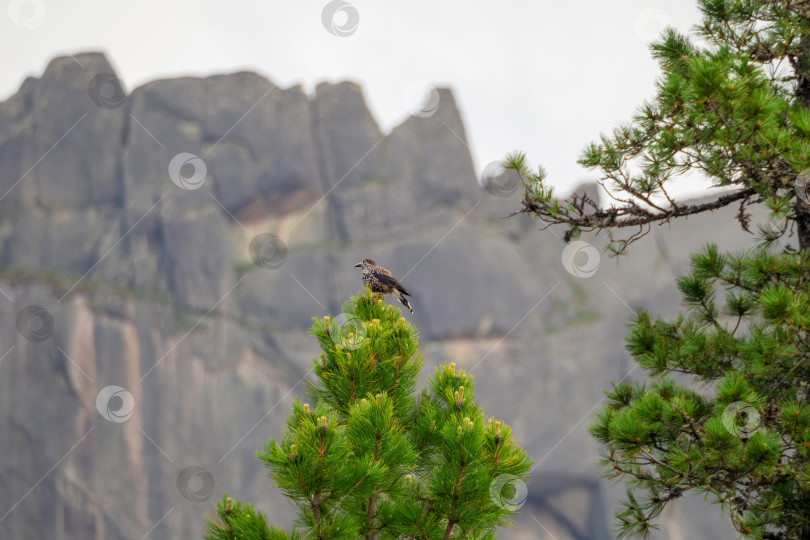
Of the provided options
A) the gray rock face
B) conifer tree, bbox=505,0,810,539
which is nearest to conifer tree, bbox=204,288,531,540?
conifer tree, bbox=505,0,810,539

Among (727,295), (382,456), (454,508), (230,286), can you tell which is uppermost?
(230,286)

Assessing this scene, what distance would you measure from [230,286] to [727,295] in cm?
4133

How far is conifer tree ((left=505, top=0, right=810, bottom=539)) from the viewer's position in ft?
20.9

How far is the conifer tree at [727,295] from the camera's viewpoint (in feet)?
20.9

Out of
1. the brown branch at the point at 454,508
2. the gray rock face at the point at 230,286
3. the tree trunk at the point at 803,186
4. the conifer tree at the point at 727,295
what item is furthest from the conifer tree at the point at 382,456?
the gray rock face at the point at 230,286

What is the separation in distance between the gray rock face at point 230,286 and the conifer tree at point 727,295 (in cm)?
3577

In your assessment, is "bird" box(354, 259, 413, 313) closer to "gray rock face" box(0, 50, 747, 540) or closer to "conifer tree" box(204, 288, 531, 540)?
"conifer tree" box(204, 288, 531, 540)

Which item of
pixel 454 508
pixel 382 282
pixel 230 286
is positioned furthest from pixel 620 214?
pixel 230 286

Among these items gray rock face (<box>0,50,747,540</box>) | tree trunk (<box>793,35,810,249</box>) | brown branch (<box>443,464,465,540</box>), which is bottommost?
brown branch (<box>443,464,465,540</box>)

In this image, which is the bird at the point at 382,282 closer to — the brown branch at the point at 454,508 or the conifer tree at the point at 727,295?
the conifer tree at the point at 727,295

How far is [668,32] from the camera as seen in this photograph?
8.24 m

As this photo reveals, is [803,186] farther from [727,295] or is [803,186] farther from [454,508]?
[454,508]

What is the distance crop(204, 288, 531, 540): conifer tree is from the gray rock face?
3642 cm

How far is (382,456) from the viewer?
566cm
